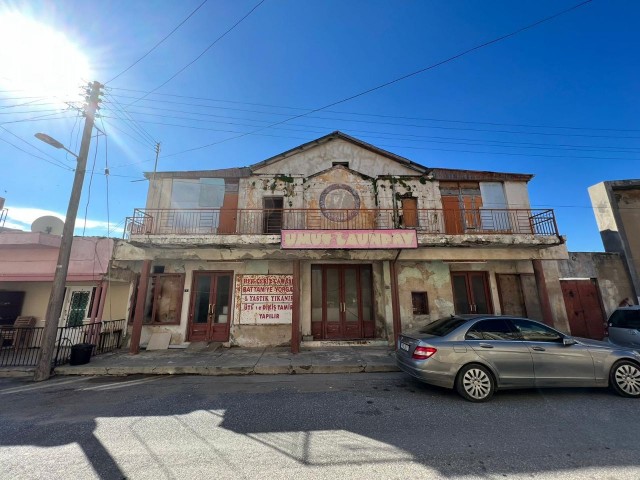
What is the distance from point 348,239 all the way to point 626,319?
7849 mm

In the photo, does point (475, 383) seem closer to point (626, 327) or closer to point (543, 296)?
point (626, 327)

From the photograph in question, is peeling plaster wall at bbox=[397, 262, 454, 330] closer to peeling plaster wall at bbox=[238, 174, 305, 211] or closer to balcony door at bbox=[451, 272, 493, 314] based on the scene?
balcony door at bbox=[451, 272, 493, 314]

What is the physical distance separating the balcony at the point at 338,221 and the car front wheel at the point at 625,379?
6.02 metres

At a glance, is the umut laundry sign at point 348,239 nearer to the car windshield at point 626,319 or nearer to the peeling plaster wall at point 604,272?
the car windshield at point 626,319

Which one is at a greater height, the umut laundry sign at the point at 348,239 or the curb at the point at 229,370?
the umut laundry sign at the point at 348,239

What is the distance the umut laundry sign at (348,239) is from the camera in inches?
354

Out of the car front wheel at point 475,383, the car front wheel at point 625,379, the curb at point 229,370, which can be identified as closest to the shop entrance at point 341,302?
the curb at point 229,370

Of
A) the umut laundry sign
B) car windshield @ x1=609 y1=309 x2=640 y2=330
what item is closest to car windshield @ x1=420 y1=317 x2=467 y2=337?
the umut laundry sign

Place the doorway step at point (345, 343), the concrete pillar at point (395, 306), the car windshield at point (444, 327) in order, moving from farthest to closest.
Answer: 1. the doorway step at point (345, 343)
2. the concrete pillar at point (395, 306)
3. the car windshield at point (444, 327)

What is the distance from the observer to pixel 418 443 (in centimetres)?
352

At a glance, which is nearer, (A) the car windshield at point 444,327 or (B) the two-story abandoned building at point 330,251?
(A) the car windshield at point 444,327

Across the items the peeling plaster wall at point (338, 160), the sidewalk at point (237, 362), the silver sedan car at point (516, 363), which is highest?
the peeling plaster wall at point (338, 160)

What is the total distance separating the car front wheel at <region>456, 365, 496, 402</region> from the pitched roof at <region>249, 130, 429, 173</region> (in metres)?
9.10

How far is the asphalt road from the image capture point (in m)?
3.01
